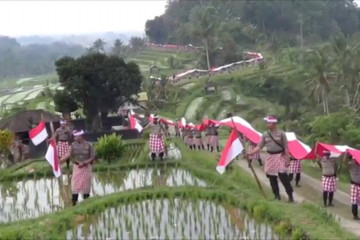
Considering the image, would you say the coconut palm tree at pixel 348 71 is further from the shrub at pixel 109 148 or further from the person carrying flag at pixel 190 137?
the shrub at pixel 109 148

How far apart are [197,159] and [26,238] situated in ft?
26.2

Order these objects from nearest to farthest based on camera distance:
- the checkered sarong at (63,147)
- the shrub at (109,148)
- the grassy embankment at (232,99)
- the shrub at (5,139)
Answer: the checkered sarong at (63,147), the shrub at (109,148), the shrub at (5,139), the grassy embankment at (232,99)

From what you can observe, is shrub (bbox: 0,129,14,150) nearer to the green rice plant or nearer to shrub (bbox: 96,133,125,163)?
shrub (bbox: 96,133,125,163)

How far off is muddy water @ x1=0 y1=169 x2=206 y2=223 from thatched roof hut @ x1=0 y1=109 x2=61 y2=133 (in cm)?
1108

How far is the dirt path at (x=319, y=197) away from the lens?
1008 cm

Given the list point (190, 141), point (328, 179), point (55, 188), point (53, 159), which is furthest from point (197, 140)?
point (328, 179)

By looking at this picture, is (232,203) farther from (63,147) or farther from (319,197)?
(63,147)

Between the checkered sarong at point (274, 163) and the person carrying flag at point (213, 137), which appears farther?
the person carrying flag at point (213, 137)

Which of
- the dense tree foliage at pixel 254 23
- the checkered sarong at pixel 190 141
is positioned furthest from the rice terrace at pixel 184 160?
the dense tree foliage at pixel 254 23

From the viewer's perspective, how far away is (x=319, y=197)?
488 inches

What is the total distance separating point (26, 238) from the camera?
944cm

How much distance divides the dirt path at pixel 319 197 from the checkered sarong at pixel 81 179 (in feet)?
11.8

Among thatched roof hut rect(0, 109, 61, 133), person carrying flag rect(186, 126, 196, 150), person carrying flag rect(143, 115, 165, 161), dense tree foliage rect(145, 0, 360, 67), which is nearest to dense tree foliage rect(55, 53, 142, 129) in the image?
thatched roof hut rect(0, 109, 61, 133)

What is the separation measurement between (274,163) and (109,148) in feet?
26.1
